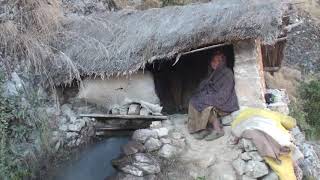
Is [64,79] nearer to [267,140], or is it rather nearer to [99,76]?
[99,76]

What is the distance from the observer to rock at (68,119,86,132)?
7.82 metres

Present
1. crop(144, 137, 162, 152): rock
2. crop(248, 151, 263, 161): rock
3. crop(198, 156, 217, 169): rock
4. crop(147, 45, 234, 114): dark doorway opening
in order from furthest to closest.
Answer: crop(147, 45, 234, 114): dark doorway opening
crop(144, 137, 162, 152): rock
crop(198, 156, 217, 169): rock
crop(248, 151, 263, 161): rock

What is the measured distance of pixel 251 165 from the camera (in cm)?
662

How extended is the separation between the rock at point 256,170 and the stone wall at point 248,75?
1228 mm

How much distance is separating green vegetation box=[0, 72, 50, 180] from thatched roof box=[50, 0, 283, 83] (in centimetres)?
93

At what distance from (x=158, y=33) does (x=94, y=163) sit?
212 cm

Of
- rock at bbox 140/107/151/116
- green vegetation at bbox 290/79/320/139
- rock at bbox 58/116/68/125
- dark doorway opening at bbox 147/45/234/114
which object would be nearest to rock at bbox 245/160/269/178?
rock at bbox 140/107/151/116

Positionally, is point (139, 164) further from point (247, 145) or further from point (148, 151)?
point (247, 145)

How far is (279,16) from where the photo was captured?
7.10 m

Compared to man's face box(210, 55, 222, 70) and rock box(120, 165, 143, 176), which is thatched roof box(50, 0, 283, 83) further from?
rock box(120, 165, 143, 176)

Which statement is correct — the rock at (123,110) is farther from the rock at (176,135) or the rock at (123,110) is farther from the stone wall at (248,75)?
the stone wall at (248,75)

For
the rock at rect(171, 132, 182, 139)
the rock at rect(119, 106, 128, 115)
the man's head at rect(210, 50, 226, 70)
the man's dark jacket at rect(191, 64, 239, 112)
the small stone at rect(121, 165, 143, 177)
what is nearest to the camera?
the small stone at rect(121, 165, 143, 177)

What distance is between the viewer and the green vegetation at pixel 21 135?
21.7 ft

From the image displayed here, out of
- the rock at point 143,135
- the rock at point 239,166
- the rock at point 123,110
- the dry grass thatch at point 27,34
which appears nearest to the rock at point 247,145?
the rock at point 239,166
